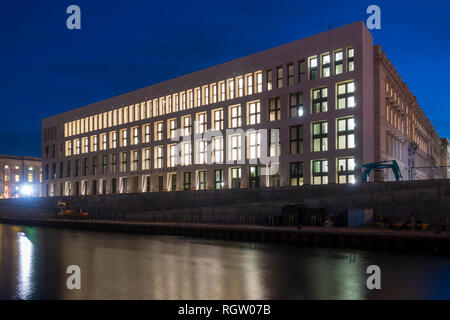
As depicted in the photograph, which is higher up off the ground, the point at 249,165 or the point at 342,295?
the point at 249,165

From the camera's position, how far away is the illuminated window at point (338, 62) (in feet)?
155

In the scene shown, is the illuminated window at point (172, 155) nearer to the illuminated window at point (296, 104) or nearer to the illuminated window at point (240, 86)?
the illuminated window at point (240, 86)

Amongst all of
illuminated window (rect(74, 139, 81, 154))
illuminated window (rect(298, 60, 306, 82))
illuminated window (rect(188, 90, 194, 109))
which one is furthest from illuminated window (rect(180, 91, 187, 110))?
illuminated window (rect(74, 139, 81, 154))

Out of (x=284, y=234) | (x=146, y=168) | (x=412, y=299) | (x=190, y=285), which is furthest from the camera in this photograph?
(x=146, y=168)

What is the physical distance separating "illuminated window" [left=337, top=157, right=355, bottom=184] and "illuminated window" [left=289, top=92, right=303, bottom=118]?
26.0 ft

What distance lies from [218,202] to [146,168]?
82.2ft

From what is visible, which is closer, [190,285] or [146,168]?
[190,285]

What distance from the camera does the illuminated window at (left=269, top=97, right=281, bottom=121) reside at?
52.9 metres

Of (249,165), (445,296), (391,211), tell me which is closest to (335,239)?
(391,211)

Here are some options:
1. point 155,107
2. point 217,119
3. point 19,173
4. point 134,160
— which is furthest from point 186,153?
point 19,173

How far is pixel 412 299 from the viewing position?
584 inches

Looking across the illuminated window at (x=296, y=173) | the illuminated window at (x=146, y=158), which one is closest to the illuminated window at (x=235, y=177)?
the illuminated window at (x=296, y=173)

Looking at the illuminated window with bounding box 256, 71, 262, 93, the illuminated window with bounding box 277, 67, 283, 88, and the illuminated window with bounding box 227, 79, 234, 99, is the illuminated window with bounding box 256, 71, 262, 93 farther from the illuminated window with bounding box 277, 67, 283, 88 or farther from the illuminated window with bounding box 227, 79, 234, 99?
the illuminated window with bounding box 227, 79, 234, 99

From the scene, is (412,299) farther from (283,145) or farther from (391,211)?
(283,145)
